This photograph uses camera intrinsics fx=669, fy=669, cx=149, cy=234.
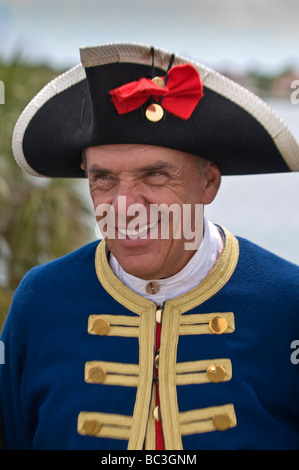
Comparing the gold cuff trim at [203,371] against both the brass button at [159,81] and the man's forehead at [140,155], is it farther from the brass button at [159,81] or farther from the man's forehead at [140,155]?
the brass button at [159,81]

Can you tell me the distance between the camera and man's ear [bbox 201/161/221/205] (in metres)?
2.47

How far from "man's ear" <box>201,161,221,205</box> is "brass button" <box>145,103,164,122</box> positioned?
Answer: 1.08 feet

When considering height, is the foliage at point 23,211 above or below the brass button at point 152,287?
above

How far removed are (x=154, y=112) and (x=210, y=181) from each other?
0.40m

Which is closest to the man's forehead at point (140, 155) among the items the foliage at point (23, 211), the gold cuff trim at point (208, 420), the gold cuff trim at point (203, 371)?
the gold cuff trim at point (203, 371)

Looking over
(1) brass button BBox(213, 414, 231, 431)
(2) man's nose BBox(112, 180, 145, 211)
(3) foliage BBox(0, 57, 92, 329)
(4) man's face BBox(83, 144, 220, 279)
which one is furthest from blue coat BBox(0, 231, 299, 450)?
A: (3) foliage BBox(0, 57, 92, 329)

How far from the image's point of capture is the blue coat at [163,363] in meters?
2.32

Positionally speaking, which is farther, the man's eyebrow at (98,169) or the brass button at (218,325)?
the brass button at (218,325)

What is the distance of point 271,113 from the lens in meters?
2.22

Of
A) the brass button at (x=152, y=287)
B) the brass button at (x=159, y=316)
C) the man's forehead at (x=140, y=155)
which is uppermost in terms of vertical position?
the man's forehead at (x=140, y=155)

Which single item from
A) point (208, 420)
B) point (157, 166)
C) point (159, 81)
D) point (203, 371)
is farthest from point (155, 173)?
point (208, 420)

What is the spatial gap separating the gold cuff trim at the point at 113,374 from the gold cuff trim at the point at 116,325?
0.37ft

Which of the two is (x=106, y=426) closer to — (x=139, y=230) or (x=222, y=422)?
(x=222, y=422)

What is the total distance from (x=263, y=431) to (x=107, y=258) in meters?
0.90
